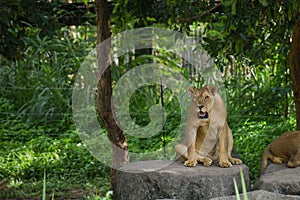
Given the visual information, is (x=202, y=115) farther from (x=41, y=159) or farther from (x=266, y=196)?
(x=41, y=159)

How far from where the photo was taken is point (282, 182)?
460 centimetres

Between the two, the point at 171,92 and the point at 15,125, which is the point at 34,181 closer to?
the point at 15,125

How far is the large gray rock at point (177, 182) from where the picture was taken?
4652 millimetres

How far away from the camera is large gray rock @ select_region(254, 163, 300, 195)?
14.9ft

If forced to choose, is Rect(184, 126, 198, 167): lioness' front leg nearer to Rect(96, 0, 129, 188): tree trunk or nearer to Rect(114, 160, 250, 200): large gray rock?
Rect(114, 160, 250, 200): large gray rock

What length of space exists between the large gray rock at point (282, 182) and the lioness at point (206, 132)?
310mm

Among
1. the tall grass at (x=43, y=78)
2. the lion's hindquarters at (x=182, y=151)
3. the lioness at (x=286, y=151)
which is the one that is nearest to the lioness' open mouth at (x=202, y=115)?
the lion's hindquarters at (x=182, y=151)

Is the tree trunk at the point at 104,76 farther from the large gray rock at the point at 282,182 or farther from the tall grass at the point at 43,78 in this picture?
the tall grass at the point at 43,78

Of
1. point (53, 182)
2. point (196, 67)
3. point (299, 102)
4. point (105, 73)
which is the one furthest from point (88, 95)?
point (299, 102)

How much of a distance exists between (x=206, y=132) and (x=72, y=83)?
4898 mm

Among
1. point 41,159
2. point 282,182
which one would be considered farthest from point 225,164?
point 41,159

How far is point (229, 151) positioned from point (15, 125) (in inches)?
187

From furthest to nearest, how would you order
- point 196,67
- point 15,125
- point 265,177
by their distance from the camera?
point 196,67 < point 15,125 < point 265,177

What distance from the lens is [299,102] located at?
6121 millimetres
